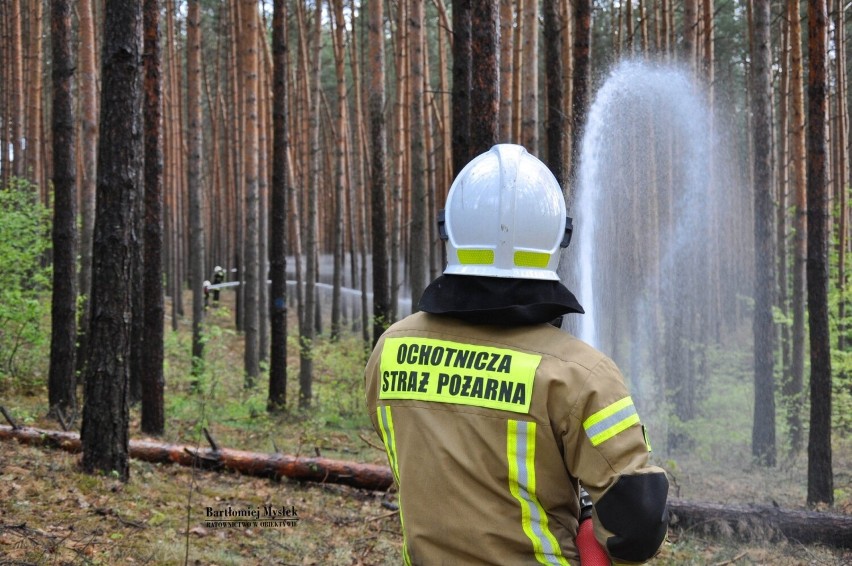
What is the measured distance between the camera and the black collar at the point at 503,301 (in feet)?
6.83

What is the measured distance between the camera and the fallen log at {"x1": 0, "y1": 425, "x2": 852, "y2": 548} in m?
6.84

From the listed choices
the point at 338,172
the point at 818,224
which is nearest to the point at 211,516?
the point at 818,224

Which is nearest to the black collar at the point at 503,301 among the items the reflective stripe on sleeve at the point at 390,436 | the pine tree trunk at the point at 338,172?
the reflective stripe on sleeve at the point at 390,436

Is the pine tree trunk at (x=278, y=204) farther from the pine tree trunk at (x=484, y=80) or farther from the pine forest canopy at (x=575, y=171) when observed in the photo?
the pine tree trunk at (x=484, y=80)

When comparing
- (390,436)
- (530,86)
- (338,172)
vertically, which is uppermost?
(530,86)

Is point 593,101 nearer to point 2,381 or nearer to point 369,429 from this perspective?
point 369,429

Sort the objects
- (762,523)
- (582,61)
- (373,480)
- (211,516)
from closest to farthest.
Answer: (211,516), (762,523), (373,480), (582,61)

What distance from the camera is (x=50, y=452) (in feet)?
25.4

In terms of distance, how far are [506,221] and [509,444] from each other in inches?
25.4

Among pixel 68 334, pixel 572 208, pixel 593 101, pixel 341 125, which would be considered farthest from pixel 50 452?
pixel 341 125

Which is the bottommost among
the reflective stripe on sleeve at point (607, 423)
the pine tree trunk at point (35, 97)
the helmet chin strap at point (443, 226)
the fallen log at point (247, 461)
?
the fallen log at point (247, 461)

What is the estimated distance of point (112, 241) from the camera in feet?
21.9

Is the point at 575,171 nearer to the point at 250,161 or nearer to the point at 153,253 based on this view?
the point at 250,161

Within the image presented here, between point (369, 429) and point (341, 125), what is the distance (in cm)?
763
